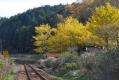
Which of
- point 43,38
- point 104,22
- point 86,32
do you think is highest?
point 104,22

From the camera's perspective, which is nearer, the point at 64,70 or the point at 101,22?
the point at 64,70

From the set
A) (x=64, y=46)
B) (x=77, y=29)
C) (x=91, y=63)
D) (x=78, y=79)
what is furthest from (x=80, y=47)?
(x=91, y=63)

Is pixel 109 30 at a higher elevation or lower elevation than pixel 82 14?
lower

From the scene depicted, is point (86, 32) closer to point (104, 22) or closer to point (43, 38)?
point (104, 22)

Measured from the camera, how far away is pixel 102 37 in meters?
61.5

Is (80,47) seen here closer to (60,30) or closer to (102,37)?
(60,30)

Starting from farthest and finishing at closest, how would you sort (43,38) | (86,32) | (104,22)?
(43,38)
(86,32)
(104,22)

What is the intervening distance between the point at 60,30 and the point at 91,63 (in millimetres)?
67259

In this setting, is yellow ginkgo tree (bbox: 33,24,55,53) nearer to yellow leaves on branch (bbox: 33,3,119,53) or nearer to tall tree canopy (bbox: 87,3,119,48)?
yellow leaves on branch (bbox: 33,3,119,53)

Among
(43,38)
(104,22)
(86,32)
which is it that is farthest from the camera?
(43,38)

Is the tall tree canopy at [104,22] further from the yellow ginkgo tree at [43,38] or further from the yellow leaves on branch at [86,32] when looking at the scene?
the yellow ginkgo tree at [43,38]

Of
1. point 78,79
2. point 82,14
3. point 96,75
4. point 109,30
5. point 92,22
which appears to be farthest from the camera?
point 82,14

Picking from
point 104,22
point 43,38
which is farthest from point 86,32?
point 43,38

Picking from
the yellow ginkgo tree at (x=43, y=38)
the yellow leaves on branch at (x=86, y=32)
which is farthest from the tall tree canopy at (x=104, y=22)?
the yellow ginkgo tree at (x=43, y=38)
